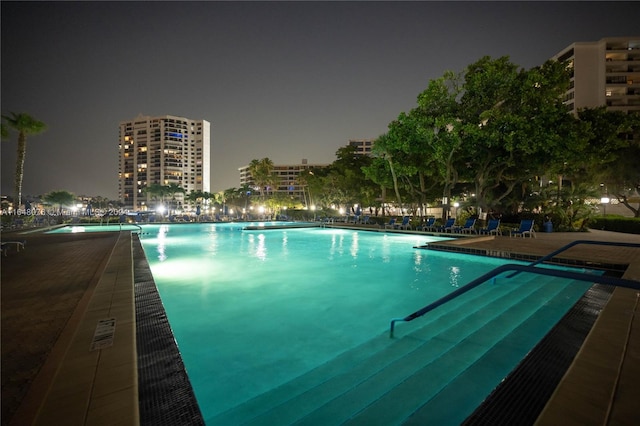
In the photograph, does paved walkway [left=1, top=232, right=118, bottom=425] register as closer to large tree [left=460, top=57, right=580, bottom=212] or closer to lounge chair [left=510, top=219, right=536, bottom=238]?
lounge chair [left=510, top=219, right=536, bottom=238]

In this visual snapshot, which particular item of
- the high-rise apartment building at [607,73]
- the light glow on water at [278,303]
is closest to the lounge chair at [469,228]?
the light glow on water at [278,303]

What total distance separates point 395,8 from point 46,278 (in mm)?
29075

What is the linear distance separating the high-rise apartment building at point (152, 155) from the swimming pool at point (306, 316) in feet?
442

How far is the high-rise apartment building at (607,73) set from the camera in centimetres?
5481

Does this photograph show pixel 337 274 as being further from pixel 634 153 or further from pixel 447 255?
pixel 634 153

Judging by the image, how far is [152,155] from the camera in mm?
135250

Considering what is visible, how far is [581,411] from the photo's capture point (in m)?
2.07

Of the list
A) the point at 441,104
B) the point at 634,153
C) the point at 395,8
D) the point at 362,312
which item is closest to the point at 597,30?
the point at 634,153

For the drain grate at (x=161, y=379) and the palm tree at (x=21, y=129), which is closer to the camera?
the drain grate at (x=161, y=379)

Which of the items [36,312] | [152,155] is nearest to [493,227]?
[36,312]

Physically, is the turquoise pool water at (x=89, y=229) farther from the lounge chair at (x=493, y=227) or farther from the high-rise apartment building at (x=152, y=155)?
the high-rise apartment building at (x=152, y=155)

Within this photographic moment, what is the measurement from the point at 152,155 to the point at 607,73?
5852 inches

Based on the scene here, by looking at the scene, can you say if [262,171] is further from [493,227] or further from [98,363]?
[98,363]

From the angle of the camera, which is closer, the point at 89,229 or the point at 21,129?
the point at 21,129
